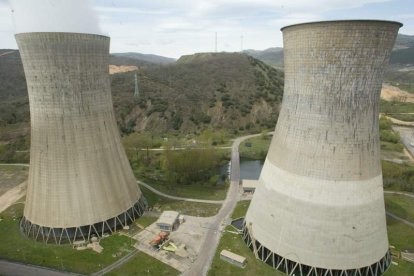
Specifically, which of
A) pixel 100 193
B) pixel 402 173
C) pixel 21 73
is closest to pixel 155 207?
pixel 100 193

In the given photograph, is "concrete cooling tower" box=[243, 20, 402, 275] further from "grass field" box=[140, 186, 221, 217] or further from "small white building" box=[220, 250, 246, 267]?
"grass field" box=[140, 186, 221, 217]

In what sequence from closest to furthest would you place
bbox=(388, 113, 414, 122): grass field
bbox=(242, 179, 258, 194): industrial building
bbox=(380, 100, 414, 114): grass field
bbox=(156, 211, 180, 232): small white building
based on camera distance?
bbox=(156, 211, 180, 232): small white building, bbox=(242, 179, 258, 194): industrial building, bbox=(388, 113, 414, 122): grass field, bbox=(380, 100, 414, 114): grass field

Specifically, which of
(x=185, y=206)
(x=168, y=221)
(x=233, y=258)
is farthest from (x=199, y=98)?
(x=233, y=258)

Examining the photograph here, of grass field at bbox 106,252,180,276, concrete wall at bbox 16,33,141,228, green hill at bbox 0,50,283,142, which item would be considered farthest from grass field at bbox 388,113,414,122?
concrete wall at bbox 16,33,141,228

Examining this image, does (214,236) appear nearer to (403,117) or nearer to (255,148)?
(255,148)

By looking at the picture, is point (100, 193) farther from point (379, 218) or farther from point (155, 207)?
point (379, 218)

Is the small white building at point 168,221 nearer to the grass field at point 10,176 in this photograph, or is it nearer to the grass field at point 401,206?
the grass field at point 10,176

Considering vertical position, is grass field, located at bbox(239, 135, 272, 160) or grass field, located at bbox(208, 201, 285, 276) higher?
grass field, located at bbox(208, 201, 285, 276)
